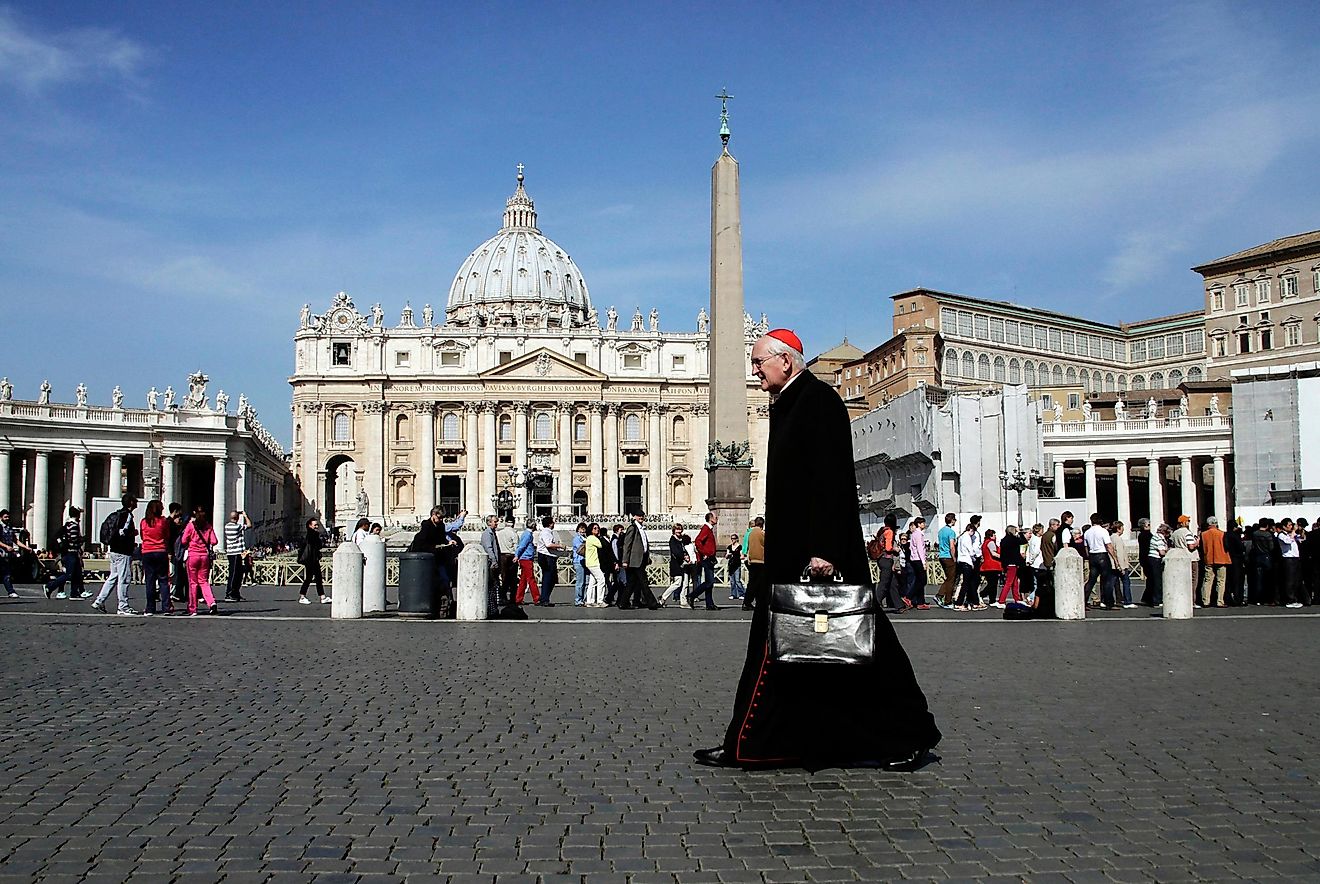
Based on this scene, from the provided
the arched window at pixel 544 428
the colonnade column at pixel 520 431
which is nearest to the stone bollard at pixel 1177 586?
the colonnade column at pixel 520 431

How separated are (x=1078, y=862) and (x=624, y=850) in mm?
1574

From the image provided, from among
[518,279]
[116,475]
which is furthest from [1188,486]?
[518,279]

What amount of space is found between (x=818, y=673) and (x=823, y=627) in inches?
10.9

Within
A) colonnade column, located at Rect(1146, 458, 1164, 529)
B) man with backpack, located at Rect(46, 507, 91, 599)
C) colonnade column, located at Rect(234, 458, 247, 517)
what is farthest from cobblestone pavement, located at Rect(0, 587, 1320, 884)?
colonnade column, located at Rect(234, 458, 247, 517)

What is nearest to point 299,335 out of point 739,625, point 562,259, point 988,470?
point 562,259

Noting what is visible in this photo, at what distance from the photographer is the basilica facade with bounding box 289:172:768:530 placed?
8731 centimetres

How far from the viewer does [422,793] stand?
16.6 ft

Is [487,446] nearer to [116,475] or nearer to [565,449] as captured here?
[565,449]

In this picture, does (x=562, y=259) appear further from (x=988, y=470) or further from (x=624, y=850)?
(x=624, y=850)

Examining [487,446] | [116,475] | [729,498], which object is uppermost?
[487,446]

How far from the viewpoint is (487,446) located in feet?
290

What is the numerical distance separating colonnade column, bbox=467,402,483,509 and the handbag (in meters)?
84.0

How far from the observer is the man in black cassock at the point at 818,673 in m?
5.31

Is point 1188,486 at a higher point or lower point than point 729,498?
higher
